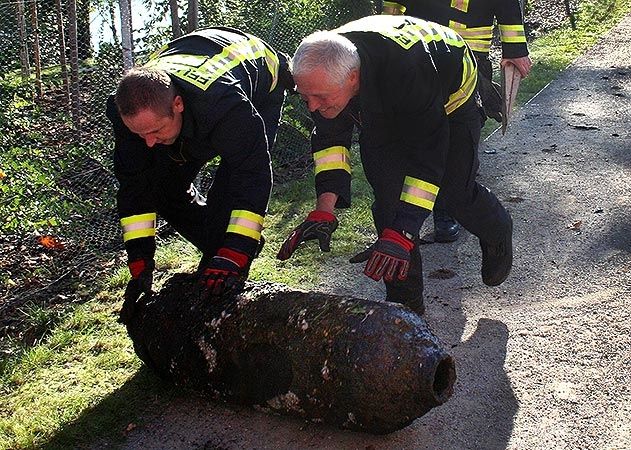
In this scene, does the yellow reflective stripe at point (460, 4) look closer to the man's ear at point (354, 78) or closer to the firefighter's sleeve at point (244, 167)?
the man's ear at point (354, 78)

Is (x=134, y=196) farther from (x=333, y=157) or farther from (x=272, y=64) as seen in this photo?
(x=272, y=64)

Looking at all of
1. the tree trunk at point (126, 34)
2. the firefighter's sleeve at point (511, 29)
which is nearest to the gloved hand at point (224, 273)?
the tree trunk at point (126, 34)

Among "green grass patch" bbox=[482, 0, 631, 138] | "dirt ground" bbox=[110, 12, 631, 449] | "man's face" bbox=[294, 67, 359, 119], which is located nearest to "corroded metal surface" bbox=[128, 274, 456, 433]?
"dirt ground" bbox=[110, 12, 631, 449]

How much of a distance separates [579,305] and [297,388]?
6.32 feet

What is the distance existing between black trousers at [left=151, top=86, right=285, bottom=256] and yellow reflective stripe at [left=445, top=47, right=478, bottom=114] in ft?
3.30

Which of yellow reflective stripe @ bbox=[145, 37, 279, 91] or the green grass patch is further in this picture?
the green grass patch

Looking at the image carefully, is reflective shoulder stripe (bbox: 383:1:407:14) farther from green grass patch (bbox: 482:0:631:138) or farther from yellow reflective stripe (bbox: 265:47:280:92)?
green grass patch (bbox: 482:0:631:138)

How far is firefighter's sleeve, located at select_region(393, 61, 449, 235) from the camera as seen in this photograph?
11.9 ft

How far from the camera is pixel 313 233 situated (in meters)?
3.97

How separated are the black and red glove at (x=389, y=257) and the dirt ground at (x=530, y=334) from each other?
0.66 metres

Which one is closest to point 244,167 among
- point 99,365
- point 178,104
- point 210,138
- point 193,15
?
point 210,138

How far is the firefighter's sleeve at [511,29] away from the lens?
5.49 metres

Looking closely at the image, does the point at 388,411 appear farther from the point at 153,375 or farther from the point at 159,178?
the point at 159,178

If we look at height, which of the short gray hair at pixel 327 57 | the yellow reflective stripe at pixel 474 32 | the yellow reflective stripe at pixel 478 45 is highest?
the short gray hair at pixel 327 57
